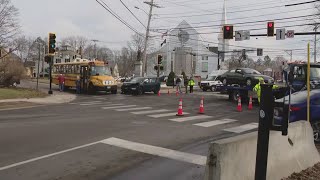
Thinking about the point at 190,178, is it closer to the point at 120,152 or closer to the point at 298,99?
the point at 120,152

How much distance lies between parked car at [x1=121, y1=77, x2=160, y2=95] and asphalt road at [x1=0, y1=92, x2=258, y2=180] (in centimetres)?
1845

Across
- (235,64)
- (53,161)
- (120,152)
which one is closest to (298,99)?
(120,152)

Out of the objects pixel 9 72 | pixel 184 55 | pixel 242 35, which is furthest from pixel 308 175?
pixel 184 55

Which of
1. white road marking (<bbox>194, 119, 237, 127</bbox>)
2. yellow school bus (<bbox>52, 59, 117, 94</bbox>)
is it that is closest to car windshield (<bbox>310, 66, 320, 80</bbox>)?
white road marking (<bbox>194, 119, 237, 127</bbox>)

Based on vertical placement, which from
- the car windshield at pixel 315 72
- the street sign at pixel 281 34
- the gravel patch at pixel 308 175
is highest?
the street sign at pixel 281 34

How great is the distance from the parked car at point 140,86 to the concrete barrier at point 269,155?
27.0 metres

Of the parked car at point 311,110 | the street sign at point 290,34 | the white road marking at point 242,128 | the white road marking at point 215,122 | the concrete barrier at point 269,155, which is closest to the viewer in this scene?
the concrete barrier at point 269,155

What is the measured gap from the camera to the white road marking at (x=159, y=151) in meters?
8.73

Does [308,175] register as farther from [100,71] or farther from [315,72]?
[100,71]

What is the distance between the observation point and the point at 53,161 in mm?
8188

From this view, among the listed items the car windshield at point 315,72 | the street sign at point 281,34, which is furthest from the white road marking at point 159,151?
the street sign at point 281,34

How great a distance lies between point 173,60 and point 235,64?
16.7 m

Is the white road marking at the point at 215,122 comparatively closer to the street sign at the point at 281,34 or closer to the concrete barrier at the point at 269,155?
the concrete barrier at the point at 269,155

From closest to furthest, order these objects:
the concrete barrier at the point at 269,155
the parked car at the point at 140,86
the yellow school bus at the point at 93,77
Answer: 1. the concrete barrier at the point at 269,155
2. the yellow school bus at the point at 93,77
3. the parked car at the point at 140,86
